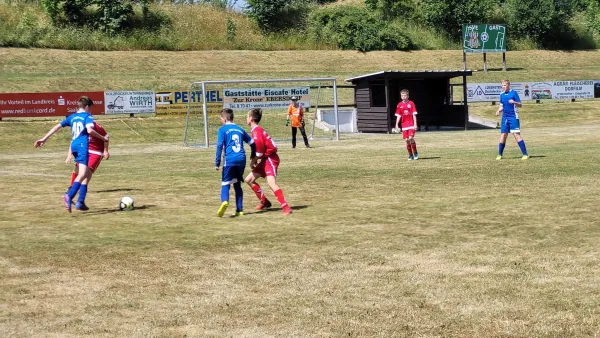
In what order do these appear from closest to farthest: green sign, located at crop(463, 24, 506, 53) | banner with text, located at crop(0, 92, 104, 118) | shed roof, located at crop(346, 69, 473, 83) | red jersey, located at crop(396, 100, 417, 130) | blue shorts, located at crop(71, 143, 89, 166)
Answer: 1. blue shorts, located at crop(71, 143, 89, 166)
2. red jersey, located at crop(396, 100, 417, 130)
3. banner with text, located at crop(0, 92, 104, 118)
4. shed roof, located at crop(346, 69, 473, 83)
5. green sign, located at crop(463, 24, 506, 53)

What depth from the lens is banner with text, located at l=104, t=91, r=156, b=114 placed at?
42250 millimetres

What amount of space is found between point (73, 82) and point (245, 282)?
43.4 m

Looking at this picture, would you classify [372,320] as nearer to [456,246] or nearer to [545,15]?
[456,246]

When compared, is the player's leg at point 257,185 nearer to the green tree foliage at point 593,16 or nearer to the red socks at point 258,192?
the red socks at point 258,192

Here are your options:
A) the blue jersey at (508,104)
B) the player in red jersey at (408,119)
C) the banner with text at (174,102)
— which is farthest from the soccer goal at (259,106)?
the blue jersey at (508,104)

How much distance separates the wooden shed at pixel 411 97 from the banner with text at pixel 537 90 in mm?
6059

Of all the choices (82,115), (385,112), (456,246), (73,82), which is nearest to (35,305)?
(456,246)

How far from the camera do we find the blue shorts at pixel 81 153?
14.8 metres

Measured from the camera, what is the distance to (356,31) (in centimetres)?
6688

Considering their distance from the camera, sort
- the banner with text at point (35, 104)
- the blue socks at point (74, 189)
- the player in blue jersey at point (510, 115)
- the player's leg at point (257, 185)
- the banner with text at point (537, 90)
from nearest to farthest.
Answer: the player's leg at point (257, 185) < the blue socks at point (74, 189) < the player in blue jersey at point (510, 115) < the banner with text at point (35, 104) < the banner with text at point (537, 90)

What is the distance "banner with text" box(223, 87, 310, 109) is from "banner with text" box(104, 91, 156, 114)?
6.42m

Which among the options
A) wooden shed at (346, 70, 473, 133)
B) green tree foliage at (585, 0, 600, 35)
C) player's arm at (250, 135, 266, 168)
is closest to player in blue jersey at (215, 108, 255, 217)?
player's arm at (250, 135, 266, 168)

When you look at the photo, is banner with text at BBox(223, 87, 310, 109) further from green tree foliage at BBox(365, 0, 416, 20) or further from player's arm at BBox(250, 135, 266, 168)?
green tree foliage at BBox(365, 0, 416, 20)

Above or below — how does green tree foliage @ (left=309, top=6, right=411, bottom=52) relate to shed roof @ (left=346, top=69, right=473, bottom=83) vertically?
above
